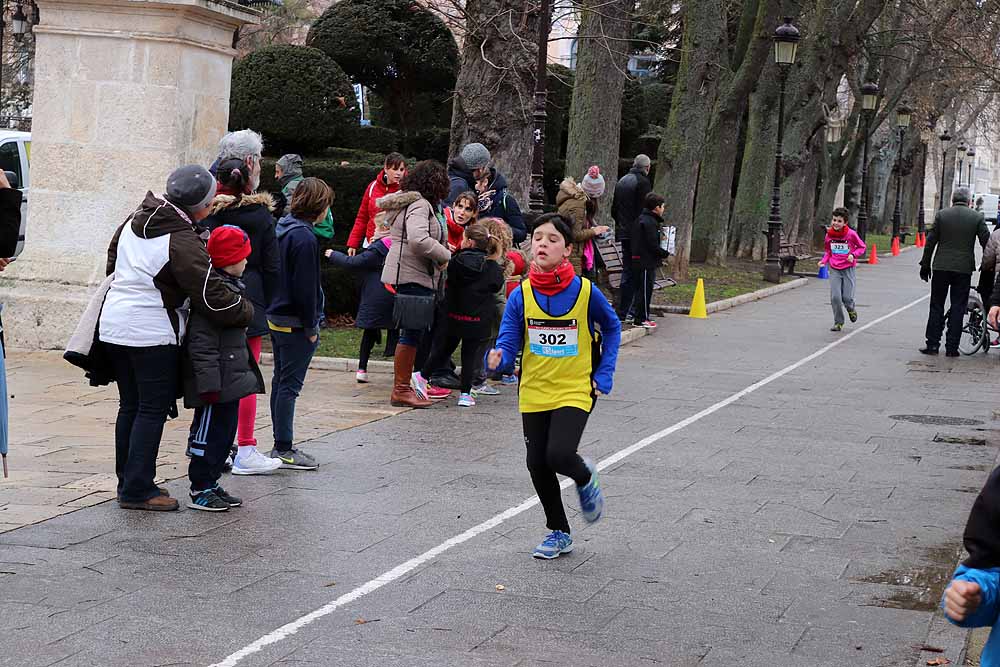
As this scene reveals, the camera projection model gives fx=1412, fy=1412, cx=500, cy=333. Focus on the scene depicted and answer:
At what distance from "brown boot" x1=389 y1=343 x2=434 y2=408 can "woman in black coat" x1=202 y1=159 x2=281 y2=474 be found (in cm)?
253

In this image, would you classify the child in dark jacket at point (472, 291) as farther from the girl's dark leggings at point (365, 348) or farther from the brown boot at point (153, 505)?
the brown boot at point (153, 505)

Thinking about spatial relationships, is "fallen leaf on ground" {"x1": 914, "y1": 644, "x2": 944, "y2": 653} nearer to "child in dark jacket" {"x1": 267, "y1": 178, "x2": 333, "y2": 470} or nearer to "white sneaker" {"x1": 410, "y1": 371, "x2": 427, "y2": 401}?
"child in dark jacket" {"x1": 267, "y1": 178, "x2": 333, "y2": 470}

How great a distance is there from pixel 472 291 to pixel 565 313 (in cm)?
445

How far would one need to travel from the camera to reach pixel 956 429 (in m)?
11.3

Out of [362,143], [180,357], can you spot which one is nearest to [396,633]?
[180,357]

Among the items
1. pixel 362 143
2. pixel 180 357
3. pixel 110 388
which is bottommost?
pixel 110 388

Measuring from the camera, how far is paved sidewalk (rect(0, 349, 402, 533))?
25.1 feet

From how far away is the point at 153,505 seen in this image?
7.39 meters

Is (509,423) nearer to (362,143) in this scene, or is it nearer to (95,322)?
(95,322)

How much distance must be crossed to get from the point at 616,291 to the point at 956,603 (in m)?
15.2

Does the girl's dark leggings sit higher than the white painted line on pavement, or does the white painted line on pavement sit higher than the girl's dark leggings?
the girl's dark leggings

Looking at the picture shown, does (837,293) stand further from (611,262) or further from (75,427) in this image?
(75,427)

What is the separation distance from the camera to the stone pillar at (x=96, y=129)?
12.9 metres

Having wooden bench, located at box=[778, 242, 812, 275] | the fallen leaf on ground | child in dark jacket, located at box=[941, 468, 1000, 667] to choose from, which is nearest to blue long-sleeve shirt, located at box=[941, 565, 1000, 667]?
child in dark jacket, located at box=[941, 468, 1000, 667]
